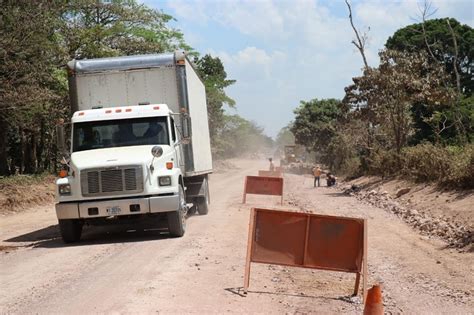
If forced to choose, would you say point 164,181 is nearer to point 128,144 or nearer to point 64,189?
point 128,144

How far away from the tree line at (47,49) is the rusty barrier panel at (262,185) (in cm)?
872

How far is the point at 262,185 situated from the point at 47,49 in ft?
35.7

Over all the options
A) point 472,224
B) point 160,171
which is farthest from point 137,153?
point 472,224

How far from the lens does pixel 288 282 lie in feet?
29.4

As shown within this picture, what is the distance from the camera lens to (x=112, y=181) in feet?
40.5

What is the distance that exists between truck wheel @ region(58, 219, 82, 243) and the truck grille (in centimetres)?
85

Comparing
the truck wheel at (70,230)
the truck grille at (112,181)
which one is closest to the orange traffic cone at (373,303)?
the truck grille at (112,181)

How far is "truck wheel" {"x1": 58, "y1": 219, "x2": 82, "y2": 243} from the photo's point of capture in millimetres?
12694

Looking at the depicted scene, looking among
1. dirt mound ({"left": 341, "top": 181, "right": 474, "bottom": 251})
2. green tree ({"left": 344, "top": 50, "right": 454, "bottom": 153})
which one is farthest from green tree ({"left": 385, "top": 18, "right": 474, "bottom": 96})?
dirt mound ({"left": 341, "top": 181, "right": 474, "bottom": 251})

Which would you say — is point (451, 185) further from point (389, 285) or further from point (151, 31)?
point (151, 31)

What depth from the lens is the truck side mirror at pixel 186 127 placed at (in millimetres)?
13898

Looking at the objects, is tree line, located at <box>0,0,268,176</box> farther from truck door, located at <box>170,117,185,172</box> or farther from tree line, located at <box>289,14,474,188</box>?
tree line, located at <box>289,14,474,188</box>

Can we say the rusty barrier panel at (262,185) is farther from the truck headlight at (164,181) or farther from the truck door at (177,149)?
the truck headlight at (164,181)

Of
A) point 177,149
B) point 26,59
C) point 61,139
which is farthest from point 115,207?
point 26,59
